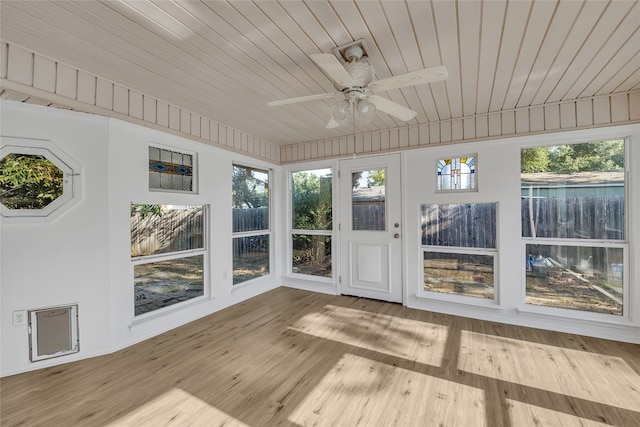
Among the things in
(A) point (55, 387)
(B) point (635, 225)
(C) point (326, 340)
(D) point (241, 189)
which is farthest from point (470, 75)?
(A) point (55, 387)

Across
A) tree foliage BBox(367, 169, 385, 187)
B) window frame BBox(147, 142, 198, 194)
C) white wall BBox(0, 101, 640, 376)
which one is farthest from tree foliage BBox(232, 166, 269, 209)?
tree foliage BBox(367, 169, 385, 187)

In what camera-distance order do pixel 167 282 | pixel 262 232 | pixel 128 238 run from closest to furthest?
pixel 128 238 < pixel 167 282 < pixel 262 232

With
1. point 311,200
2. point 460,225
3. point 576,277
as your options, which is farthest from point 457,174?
point 311,200

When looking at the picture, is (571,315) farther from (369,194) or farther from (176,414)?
(176,414)

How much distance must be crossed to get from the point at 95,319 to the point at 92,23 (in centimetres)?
239

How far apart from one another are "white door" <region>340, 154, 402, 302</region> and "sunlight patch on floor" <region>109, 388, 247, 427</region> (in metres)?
2.69

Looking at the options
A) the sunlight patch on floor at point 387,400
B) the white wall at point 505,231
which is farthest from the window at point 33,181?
the white wall at point 505,231

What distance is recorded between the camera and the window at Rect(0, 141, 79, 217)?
7.05 feet

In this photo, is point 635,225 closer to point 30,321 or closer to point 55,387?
point 55,387

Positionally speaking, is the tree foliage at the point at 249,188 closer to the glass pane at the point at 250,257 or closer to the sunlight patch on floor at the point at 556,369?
the glass pane at the point at 250,257

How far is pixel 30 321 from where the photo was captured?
2215mm

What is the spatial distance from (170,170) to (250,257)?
70.1 inches

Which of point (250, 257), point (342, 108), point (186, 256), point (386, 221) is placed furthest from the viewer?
point (250, 257)

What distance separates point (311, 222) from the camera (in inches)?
182
